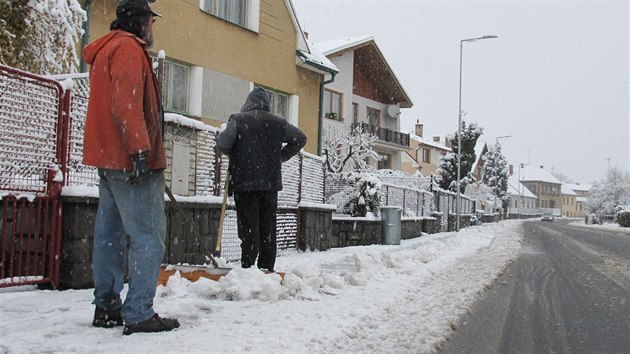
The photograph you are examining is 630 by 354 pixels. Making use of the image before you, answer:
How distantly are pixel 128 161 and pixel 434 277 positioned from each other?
4907mm

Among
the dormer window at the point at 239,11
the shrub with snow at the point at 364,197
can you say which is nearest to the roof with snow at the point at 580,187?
the shrub with snow at the point at 364,197

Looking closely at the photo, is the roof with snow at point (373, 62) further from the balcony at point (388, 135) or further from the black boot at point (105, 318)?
the black boot at point (105, 318)

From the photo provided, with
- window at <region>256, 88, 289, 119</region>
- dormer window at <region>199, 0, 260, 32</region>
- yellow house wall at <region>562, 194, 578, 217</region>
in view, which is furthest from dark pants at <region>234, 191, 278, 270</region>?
yellow house wall at <region>562, 194, 578, 217</region>

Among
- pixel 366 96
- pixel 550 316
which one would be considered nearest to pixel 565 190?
pixel 366 96

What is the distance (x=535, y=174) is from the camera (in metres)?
144

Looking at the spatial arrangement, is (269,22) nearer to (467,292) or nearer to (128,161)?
(467,292)

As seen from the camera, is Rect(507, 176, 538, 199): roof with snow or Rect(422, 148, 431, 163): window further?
Rect(507, 176, 538, 199): roof with snow

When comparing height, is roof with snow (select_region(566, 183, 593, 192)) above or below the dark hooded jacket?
above

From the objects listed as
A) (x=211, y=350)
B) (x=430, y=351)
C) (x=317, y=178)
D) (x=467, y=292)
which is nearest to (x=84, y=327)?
(x=211, y=350)

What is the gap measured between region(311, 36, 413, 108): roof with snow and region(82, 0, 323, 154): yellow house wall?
10.2 metres

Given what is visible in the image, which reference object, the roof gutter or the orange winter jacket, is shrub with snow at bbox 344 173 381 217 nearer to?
the roof gutter

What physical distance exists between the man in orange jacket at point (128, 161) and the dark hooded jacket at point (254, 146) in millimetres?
2094

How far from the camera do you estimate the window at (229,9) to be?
14.2 metres

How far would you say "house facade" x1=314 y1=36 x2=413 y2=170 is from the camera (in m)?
28.5
